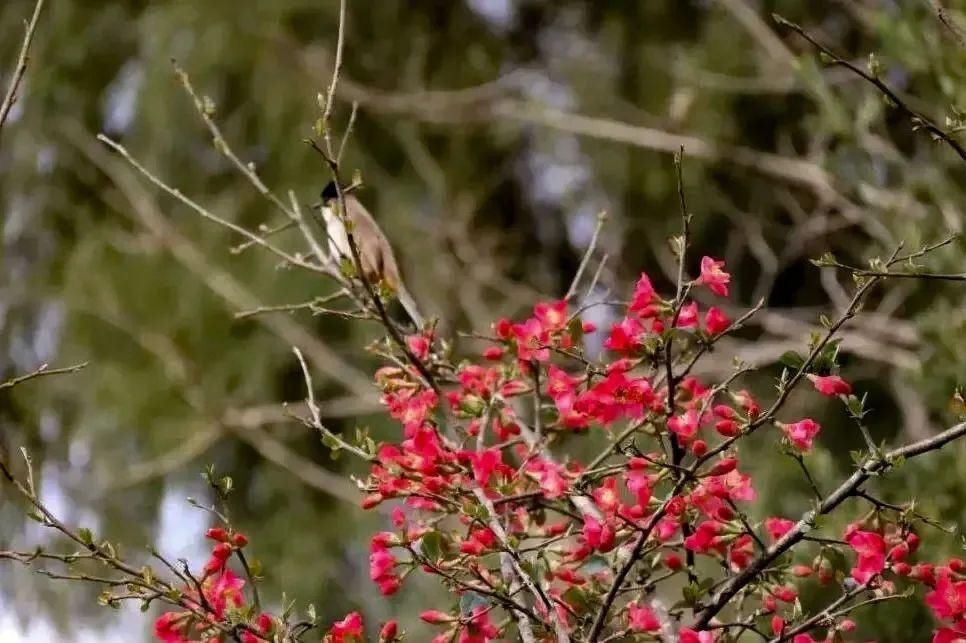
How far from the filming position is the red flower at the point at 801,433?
3.47ft

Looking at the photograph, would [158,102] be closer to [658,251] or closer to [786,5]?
[658,251]

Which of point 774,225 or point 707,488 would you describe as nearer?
point 707,488

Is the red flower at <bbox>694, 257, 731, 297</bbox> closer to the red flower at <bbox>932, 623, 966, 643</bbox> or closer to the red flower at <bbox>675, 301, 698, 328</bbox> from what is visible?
the red flower at <bbox>675, 301, 698, 328</bbox>

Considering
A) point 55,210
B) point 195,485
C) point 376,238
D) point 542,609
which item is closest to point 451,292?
point 195,485

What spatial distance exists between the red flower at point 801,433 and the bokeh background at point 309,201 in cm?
250

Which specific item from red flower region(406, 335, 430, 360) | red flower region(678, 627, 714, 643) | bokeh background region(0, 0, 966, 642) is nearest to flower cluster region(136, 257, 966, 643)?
red flower region(678, 627, 714, 643)

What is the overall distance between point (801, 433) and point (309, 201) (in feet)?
10.0

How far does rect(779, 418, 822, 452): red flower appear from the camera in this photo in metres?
1.06

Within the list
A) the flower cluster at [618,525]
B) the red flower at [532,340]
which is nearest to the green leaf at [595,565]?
the flower cluster at [618,525]

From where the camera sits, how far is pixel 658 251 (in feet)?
13.8

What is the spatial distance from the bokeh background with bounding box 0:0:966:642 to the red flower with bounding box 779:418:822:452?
8.21 ft

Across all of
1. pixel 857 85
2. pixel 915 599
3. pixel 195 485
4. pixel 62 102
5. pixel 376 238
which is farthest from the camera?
pixel 62 102

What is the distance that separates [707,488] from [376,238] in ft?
5.41

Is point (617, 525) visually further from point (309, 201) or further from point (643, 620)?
point (309, 201)
